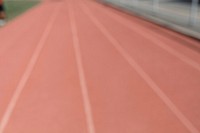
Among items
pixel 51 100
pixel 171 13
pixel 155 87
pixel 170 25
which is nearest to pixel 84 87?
pixel 51 100

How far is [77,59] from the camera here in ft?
19.2

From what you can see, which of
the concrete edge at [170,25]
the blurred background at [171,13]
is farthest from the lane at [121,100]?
the blurred background at [171,13]

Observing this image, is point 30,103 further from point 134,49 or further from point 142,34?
point 142,34

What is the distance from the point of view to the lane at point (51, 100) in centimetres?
340

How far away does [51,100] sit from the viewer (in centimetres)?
405

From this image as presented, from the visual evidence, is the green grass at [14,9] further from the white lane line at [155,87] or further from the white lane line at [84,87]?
the white lane line at [155,87]

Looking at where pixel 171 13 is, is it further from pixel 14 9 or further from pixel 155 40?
pixel 14 9

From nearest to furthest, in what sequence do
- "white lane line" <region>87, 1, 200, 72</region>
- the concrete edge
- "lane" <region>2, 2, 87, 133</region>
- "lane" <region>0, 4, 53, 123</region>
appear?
"lane" <region>2, 2, 87, 133</region>, "lane" <region>0, 4, 53, 123</region>, "white lane line" <region>87, 1, 200, 72</region>, the concrete edge

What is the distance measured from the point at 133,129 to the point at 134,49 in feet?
11.0

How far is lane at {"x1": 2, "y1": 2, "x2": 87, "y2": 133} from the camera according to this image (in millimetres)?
3396

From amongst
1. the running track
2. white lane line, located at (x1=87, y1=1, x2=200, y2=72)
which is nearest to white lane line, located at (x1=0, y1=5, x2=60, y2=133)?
the running track

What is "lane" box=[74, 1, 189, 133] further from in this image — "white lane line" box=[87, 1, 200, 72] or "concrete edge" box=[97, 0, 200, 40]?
"concrete edge" box=[97, 0, 200, 40]

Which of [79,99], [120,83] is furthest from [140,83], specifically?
[79,99]

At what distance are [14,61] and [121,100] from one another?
9.56 ft
